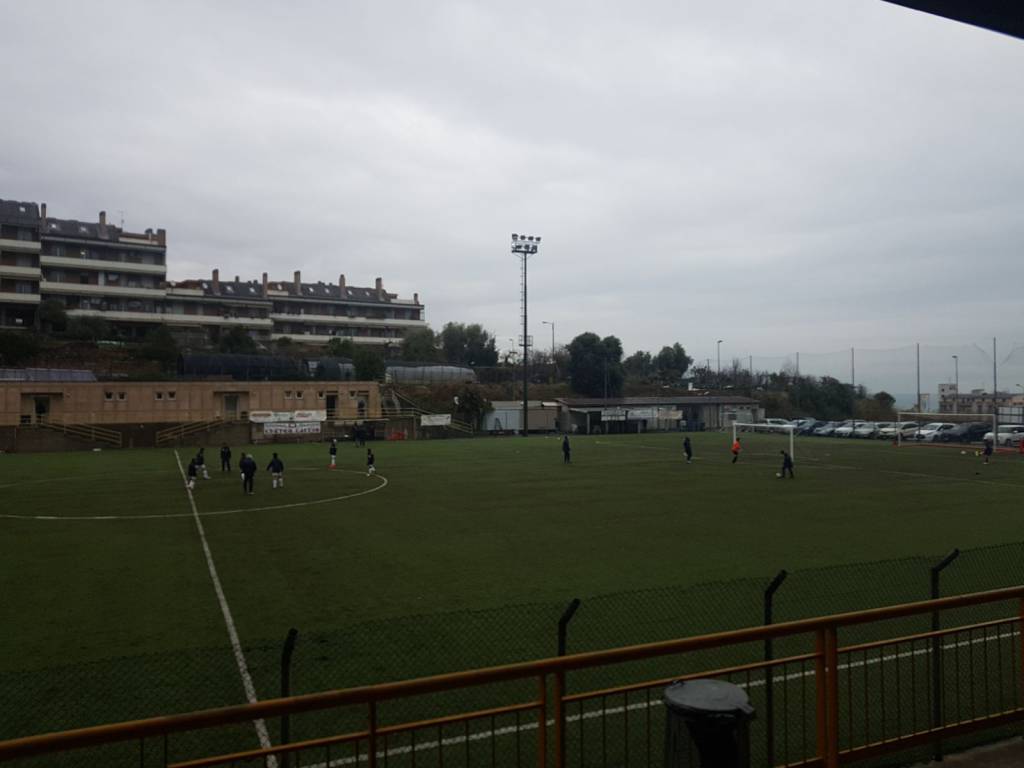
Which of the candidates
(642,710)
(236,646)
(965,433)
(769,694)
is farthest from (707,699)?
(965,433)

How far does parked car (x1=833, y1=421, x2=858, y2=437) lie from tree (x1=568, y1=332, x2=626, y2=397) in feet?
106

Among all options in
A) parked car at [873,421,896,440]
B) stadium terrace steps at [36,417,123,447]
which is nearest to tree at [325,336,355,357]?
stadium terrace steps at [36,417,123,447]

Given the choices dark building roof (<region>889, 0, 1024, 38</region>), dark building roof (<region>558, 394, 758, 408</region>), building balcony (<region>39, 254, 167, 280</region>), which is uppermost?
building balcony (<region>39, 254, 167, 280</region>)

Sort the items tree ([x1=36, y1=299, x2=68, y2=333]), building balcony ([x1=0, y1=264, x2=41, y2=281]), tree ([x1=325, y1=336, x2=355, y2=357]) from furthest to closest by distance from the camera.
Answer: tree ([x1=325, y1=336, x2=355, y2=357]) < tree ([x1=36, y1=299, x2=68, y2=333]) < building balcony ([x1=0, y1=264, x2=41, y2=281])

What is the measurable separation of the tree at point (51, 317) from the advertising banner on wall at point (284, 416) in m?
29.1

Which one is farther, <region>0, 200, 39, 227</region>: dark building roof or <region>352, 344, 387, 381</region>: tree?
<region>352, 344, 387, 381</region>: tree

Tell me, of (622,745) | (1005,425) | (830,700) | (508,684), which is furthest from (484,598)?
(1005,425)

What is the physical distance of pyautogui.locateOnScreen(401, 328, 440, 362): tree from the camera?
326 ft

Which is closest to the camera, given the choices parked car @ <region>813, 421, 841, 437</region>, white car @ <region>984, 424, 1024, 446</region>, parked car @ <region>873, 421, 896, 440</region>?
white car @ <region>984, 424, 1024, 446</region>

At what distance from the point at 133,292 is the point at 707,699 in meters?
92.4

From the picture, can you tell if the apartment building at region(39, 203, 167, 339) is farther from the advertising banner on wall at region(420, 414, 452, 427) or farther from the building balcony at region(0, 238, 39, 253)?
the advertising banner on wall at region(420, 414, 452, 427)

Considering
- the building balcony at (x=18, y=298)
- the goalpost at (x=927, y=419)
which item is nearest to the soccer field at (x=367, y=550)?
the goalpost at (x=927, y=419)

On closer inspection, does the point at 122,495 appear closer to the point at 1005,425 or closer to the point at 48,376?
the point at 48,376

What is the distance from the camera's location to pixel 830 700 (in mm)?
5527
